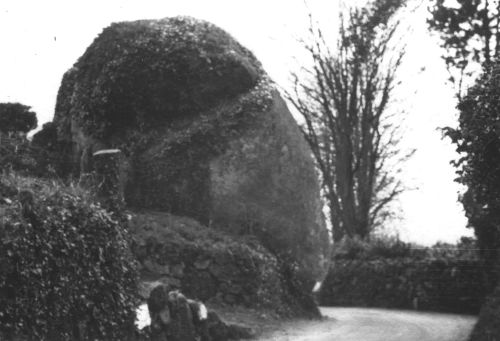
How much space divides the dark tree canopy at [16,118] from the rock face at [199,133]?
1.05 meters

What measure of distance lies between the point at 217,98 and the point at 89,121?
9.37 feet

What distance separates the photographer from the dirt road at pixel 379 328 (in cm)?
1230

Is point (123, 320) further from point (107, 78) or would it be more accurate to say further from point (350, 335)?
point (107, 78)

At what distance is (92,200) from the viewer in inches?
379

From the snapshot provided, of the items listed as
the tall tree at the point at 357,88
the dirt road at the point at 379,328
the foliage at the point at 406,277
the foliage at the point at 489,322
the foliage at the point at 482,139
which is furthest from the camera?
the tall tree at the point at 357,88

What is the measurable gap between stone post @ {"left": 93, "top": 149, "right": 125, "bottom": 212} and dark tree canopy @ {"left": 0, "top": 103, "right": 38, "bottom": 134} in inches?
193

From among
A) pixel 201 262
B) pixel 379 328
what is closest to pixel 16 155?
pixel 201 262

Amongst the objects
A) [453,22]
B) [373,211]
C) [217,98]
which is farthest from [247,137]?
[373,211]

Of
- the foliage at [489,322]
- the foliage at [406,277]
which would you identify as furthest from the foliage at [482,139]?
the foliage at [406,277]

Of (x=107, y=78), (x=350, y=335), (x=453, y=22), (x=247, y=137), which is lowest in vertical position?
(x=350, y=335)

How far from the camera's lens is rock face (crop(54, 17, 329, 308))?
14.8 metres

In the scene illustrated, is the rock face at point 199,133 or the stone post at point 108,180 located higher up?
the rock face at point 199,133

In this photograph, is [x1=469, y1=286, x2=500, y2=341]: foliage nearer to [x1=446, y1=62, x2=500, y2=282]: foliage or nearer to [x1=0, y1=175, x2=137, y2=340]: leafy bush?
[x1=446, y1=62, x2=500, y2=282]: foliage

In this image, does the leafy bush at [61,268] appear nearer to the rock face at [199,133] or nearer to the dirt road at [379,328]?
the dirt road at [379,328]
